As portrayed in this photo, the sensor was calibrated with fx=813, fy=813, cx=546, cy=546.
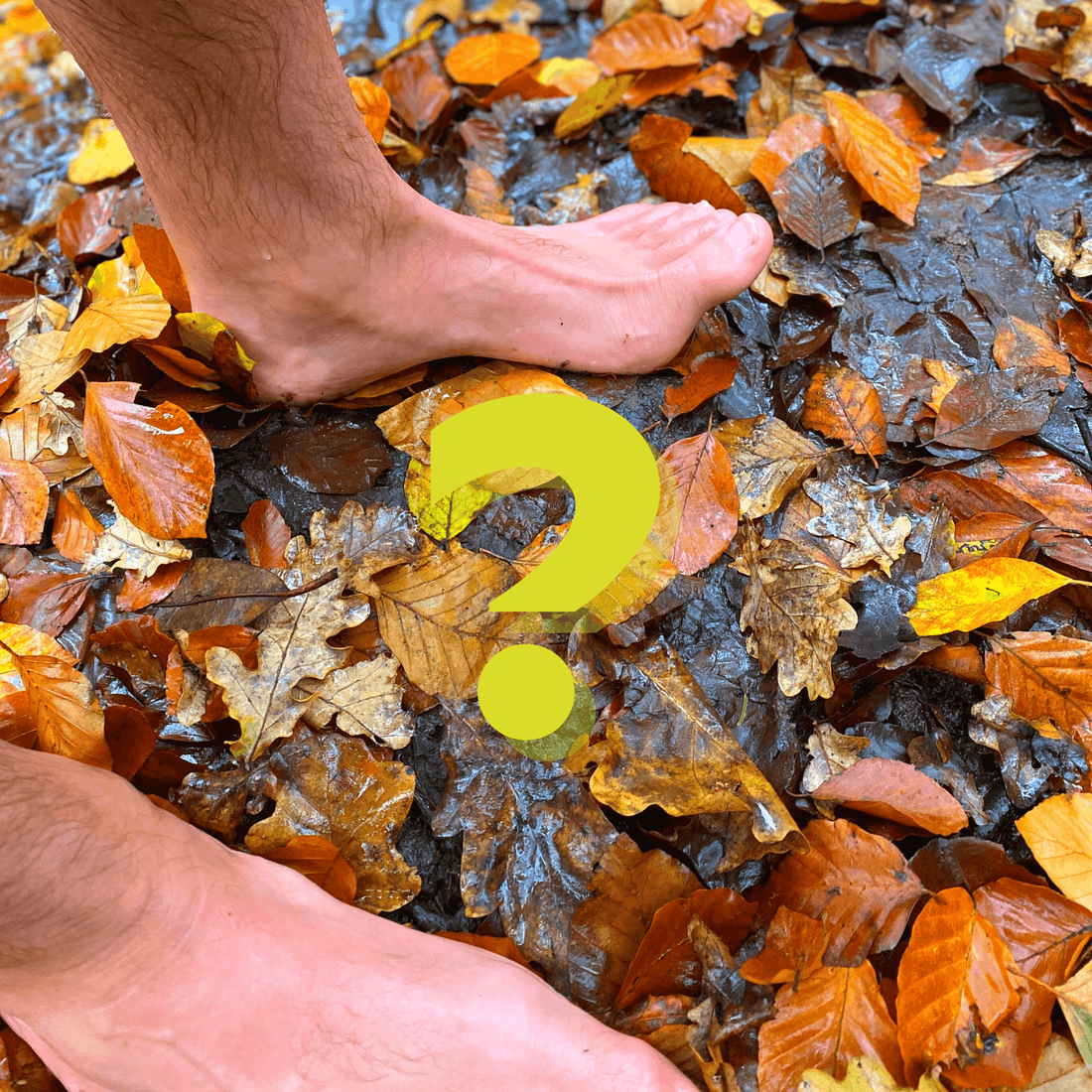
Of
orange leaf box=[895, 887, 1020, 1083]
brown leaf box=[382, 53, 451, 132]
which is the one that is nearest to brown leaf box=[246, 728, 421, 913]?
orange leaf box=[895, 887, 1020, 1083]

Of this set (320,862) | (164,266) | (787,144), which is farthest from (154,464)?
(787,144)

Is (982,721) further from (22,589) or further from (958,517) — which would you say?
(22,589)

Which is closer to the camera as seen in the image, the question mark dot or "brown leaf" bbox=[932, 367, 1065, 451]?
the question mark dot

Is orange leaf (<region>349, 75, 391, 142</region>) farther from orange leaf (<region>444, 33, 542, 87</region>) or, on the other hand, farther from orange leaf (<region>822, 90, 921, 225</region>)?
orange leaf (<region>822, 90, 921, 225</region>)

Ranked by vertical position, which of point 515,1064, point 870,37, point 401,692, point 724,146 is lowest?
point 515,1064

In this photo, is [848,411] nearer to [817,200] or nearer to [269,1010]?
[817,200]

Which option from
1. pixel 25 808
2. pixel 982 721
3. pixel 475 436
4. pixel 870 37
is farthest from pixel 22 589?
pixel 870 37

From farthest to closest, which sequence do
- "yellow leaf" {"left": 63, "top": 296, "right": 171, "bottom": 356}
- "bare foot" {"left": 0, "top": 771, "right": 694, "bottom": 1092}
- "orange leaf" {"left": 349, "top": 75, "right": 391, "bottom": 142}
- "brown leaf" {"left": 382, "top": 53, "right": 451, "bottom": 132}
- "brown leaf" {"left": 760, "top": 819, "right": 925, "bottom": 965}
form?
"brown leaf" {"left": 382, "top": 53, "right": 451, "bottom": 132}, "orange leaf" {"left": 349, "top": 75, "right": 391, "bottom": 142}, "yellow leaf" {"left": 63, "top": 296, "right": 171, "bottom": 356}, "brown leaf" {"left": 760, "top": 819, "right": 925, "bottom": 965}, "bare foot" {"left": 0, "top": 771, "right": 694, "bottom": 1092}
